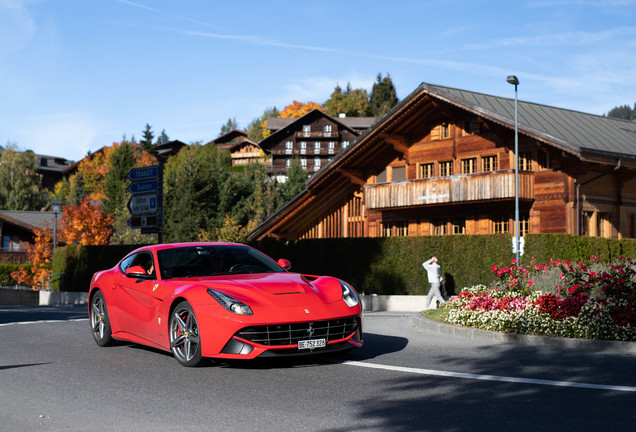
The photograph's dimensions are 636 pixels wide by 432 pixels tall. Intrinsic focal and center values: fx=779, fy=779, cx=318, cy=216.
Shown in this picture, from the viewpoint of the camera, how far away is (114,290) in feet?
34.8

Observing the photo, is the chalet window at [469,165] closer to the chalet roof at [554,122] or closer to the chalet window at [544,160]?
the chalet roof at [554,122]

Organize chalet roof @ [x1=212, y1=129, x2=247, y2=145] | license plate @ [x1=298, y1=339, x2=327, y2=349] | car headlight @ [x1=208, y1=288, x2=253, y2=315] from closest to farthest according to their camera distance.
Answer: car headlight @ [x1=208, y1=288, x2=253, y2=315] < license plate @ [x1=298, y1=339, x2=327, y2=349] < chalet roof @ [x1=212, y1=129, x2=247, y2=145]

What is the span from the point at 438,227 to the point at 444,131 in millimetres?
4848

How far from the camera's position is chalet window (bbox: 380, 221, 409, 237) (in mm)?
41147

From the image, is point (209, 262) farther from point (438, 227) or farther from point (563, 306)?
point (438, 227)

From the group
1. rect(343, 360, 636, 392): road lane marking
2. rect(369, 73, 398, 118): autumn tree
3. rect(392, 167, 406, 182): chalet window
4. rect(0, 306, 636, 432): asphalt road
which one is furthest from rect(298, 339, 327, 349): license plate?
rect(369, 73, 398, 118): autumn tree

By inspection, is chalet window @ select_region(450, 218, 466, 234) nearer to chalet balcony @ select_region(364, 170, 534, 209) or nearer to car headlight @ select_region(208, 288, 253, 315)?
chalet balcony @ select_region(364, 170, 534, 209)

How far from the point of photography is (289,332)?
8.39 m

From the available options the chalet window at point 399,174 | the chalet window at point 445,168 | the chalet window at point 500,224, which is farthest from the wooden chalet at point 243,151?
the chalet window at point 500,224

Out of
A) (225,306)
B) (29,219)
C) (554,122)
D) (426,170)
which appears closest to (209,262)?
(225,306)

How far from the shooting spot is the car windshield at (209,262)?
9742mm

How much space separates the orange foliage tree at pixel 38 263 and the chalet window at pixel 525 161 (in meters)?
37.7

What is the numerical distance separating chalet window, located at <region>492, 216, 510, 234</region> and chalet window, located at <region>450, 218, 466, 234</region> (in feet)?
6.05

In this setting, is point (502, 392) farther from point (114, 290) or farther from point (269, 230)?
point (269, 230)
